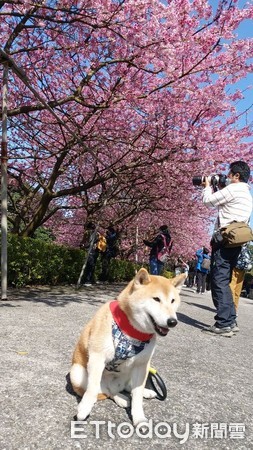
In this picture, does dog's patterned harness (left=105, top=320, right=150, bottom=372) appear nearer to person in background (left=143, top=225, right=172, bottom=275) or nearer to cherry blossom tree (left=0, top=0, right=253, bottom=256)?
cherry blossom tree (left=0, top=0, right=253, bottom=256)

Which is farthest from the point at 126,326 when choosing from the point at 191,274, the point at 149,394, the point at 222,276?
the point at 191,274

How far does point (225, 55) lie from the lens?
754 cm

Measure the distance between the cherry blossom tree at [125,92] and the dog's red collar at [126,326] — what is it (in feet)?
14.6

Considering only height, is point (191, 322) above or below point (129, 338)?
below

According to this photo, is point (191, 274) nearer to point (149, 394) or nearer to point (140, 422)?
point (149, 394)

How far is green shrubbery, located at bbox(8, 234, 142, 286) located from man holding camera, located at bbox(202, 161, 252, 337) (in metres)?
5.11

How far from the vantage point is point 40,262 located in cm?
936

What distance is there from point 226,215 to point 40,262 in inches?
226

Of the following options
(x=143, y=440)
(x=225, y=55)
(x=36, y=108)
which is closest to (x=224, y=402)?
(x=143, y=440)

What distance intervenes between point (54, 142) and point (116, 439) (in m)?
9.58

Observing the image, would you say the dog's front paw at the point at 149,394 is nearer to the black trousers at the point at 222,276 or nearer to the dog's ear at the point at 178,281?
the dog's ear at the point at 178,281

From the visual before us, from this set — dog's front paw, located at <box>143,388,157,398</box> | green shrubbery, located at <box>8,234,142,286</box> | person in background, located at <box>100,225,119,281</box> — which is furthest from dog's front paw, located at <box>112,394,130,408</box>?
person in background, located at <box>100,225,119,281</box>

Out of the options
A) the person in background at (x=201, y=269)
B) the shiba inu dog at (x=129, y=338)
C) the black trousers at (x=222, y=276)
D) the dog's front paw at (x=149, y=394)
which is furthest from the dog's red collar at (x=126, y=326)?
the person in background at (x=201, y=269)

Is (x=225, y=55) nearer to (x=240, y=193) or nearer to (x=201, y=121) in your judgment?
(x=201, y=121)
